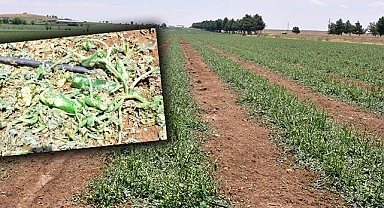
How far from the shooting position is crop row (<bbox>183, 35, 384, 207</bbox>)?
453 centimetres

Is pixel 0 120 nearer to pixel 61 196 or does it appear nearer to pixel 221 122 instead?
pixel 61 196

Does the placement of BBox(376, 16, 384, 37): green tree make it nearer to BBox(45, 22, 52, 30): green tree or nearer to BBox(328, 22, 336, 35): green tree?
BBox(328, 22, 336, 35): green tree

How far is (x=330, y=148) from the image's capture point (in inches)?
223

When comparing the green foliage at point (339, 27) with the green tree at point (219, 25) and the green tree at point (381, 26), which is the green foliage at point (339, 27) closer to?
the green tree at point (381, 26)

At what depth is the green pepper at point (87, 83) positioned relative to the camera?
1.65m

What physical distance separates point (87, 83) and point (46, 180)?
10.1ft

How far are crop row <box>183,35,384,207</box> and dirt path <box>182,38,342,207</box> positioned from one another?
0.76 ft

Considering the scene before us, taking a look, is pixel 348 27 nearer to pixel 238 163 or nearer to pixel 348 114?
pixel 348 114

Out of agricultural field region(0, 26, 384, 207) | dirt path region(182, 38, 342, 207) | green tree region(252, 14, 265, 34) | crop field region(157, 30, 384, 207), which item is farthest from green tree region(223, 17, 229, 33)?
dirt path region(182, 38, 342, 207)

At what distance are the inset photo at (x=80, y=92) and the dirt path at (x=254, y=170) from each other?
8.51 feet

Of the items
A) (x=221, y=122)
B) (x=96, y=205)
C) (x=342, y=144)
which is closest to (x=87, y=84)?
(x=96, y=205)

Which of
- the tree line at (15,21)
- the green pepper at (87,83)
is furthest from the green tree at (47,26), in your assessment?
the green pepper at (87,83)

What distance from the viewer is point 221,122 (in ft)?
25.4

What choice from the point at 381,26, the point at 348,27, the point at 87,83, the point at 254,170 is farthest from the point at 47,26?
the point at 348,27
